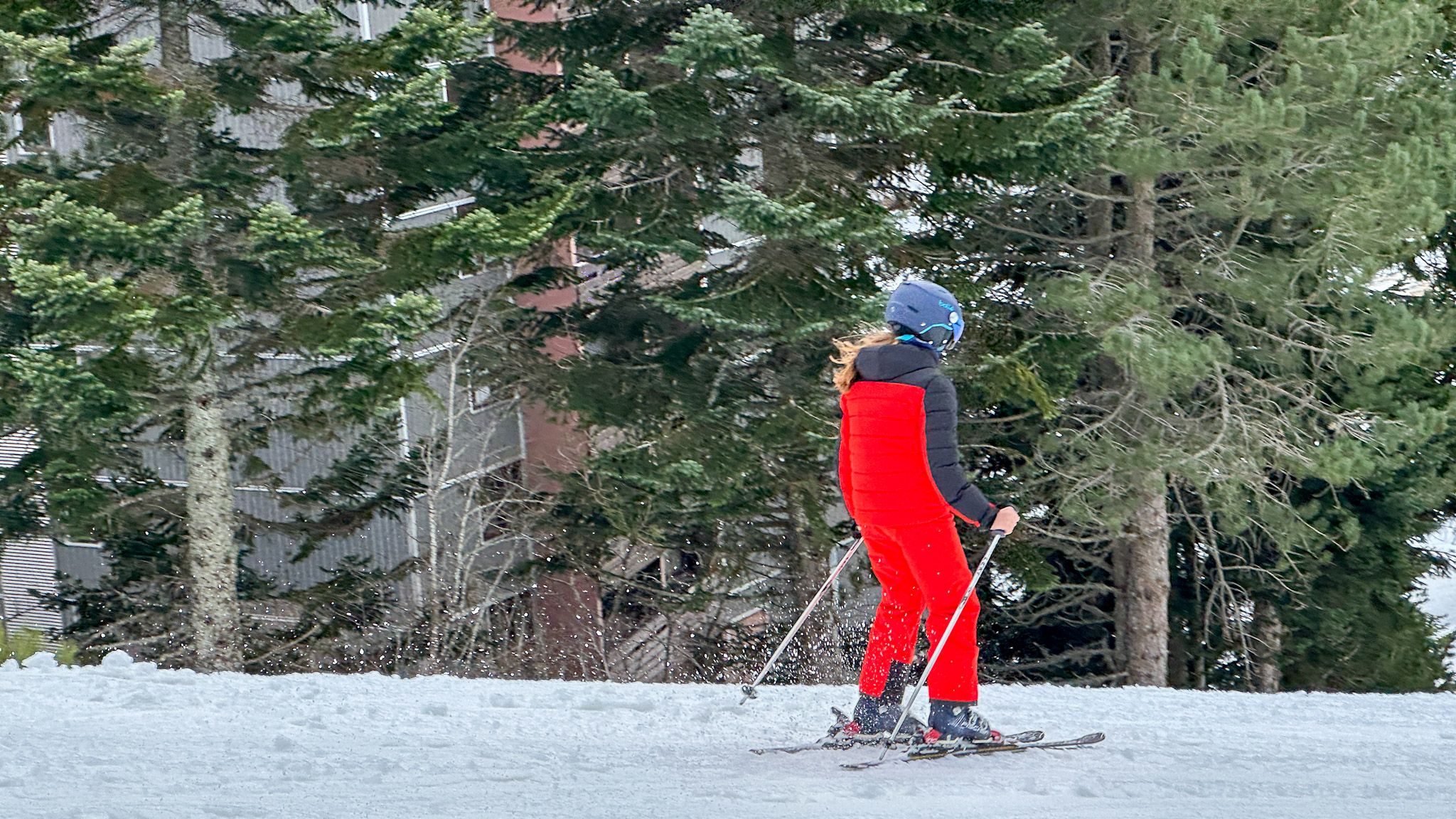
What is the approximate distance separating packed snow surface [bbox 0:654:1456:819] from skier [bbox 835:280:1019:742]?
28 cm

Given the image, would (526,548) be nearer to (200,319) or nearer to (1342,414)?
(200,319)

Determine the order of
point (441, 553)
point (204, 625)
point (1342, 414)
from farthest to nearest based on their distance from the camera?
point (441, 553)
point (1342, 414)
point (204, 625)

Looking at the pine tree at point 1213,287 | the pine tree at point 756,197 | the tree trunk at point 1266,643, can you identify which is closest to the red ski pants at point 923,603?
the pine tree at point 756,197

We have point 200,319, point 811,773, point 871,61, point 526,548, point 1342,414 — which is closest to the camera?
point 811,773

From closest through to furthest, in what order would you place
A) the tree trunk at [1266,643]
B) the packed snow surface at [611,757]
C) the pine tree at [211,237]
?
1. the packed snow surface at [611,757]
2. the pine tree at [211,237]
3. the tree trunk at [1266,643]

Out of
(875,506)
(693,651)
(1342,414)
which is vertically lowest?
(693,651)

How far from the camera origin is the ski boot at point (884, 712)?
5.57 metres

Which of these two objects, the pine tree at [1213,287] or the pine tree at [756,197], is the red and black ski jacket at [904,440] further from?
the pine tree at [1213,287]

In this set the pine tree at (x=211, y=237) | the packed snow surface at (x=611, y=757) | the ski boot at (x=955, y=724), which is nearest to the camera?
the packed snow surface at (x=611, y=757)

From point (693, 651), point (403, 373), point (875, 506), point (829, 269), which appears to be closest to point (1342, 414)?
point (829, 269)

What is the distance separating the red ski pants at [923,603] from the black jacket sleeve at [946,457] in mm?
181

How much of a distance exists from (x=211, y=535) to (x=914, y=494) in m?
8.38

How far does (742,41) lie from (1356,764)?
678 cm

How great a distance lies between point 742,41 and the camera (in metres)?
10.3
